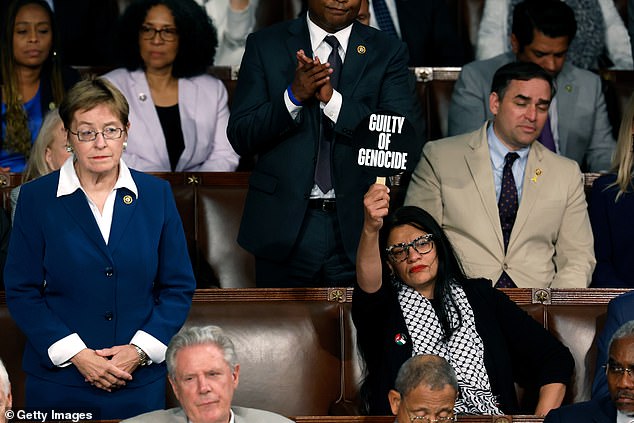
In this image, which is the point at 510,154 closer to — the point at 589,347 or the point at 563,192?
the point at 563,192

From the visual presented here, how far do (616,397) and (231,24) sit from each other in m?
2.85

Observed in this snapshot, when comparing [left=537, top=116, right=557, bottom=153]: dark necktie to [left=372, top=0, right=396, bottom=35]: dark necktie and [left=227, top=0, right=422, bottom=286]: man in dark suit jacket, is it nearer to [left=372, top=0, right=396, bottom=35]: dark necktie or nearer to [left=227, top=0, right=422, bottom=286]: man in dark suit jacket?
[left=372, top=0, right=396, bottom=35]: dark necktie

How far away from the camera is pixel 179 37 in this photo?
436 cm

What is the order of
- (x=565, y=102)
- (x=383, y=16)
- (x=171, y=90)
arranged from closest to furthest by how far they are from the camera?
1. (x=171, y=90)
2. (x=565, y=102)
3. (x=383, y=16)

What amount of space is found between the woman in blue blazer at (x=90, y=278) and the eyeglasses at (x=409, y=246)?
2.42 ft

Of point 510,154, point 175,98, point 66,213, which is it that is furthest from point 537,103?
point 66,213

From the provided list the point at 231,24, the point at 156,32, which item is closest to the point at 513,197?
the point at 156,32

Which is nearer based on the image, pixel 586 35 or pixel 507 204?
pixel 507 204

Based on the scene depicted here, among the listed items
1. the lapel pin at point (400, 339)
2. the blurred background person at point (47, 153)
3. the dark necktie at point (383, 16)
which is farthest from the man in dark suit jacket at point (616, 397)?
the dark necktie at point (383, 16)

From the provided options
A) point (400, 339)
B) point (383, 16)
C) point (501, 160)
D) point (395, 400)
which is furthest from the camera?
point (383, 16)

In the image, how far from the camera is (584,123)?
4.50 m

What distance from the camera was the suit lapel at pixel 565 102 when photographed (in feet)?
14.6

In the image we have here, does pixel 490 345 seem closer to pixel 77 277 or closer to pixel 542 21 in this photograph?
pixel 77 277

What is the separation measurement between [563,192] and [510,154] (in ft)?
0.66
